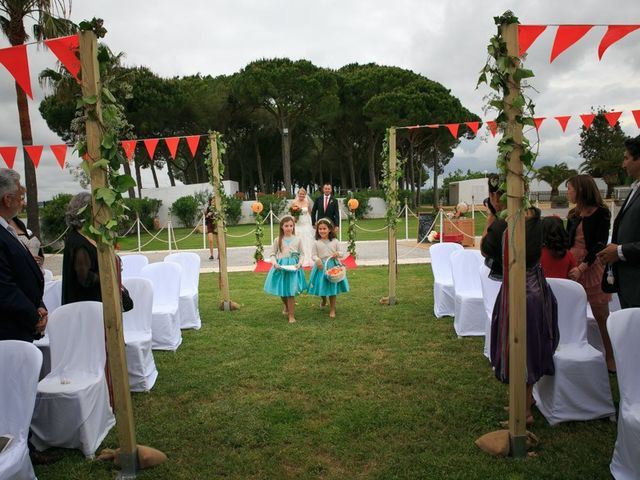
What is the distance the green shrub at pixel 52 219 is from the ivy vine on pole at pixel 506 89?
1793cm

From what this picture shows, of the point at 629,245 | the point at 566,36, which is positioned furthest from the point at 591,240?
the point at 566,36

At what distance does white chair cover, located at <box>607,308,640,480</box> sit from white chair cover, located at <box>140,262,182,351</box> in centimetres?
465

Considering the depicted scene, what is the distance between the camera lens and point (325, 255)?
23.1 feet

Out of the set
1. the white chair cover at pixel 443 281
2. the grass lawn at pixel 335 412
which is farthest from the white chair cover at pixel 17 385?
the white chair cover at pixel 443 281

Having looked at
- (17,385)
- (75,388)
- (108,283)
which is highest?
(108,283)

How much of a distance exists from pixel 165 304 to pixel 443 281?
151 inches

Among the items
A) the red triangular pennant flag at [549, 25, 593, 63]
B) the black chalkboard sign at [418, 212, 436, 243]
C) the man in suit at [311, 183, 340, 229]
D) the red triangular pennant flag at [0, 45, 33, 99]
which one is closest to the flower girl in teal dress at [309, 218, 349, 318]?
the man in suit at [311, 183, 340, 229]

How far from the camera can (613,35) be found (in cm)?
348

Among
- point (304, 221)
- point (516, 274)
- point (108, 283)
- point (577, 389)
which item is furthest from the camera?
point (304, 221)

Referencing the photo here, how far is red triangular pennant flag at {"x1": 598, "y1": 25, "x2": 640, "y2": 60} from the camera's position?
136 inches

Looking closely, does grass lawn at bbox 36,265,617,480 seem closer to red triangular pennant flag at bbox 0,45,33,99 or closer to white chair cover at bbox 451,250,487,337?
white chair cover at bbox 451,250,487,337

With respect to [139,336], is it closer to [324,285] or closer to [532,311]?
[324,285]

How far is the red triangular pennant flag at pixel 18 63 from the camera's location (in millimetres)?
3068


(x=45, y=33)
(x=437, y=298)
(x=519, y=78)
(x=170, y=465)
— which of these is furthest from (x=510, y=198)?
(x=45, y=33)
